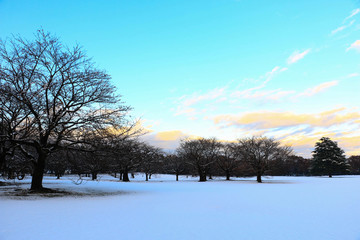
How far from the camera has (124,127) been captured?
18.4 metres

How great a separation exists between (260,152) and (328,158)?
40462 mm

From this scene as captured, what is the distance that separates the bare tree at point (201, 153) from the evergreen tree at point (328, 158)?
3854 cm

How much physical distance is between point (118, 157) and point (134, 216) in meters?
9.40

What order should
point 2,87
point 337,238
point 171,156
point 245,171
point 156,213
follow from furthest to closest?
1. point 171,156
2. point 245,171
3. point 2,87
4. point 156,213
5. point 337,238

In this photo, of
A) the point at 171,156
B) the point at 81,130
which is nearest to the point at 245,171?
the point at 171,156

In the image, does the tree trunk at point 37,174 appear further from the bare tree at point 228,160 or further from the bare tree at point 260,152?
the bare tree at point 228,160

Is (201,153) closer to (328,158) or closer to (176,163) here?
(176,163)

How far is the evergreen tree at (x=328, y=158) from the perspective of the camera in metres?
70.2

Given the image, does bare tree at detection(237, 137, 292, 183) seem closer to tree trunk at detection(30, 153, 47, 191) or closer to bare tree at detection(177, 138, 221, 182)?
bare tree at detection(177, 138, 221, 182)

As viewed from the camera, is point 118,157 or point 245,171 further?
point 245,171

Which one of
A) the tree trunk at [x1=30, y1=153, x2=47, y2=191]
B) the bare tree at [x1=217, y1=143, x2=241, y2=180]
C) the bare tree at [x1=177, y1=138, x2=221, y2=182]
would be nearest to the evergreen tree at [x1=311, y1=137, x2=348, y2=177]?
the bare tree at [x1=217, y1=143, x2=241, y2=180]

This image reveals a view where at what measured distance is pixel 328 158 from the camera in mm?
70250

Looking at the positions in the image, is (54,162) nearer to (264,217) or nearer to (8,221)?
(8,221)

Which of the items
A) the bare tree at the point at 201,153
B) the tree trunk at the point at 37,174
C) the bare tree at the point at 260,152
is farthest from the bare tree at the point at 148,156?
the tree trunk at the point at 37,174
